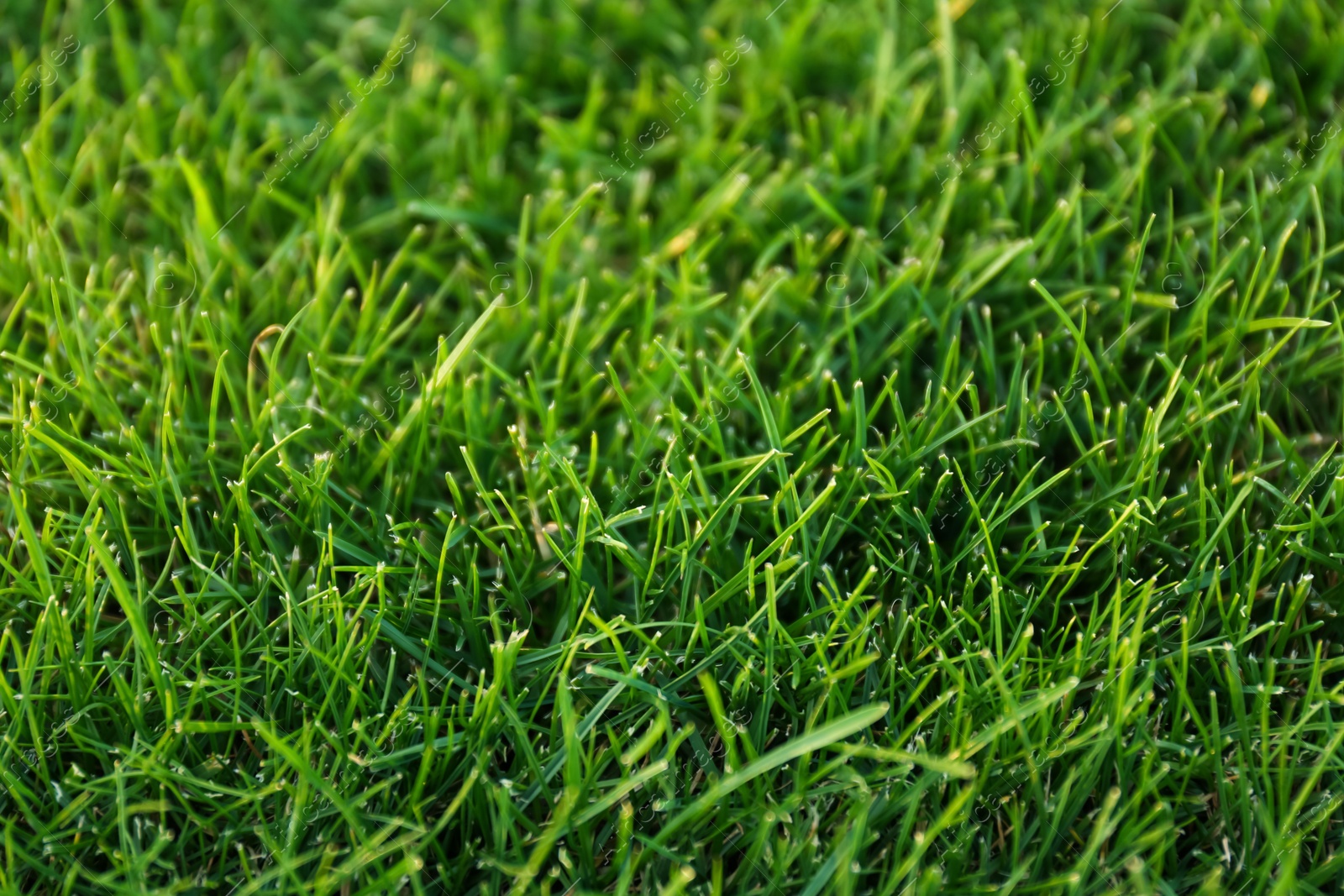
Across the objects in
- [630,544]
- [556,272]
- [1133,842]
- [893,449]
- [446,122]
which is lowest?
[1133,842]

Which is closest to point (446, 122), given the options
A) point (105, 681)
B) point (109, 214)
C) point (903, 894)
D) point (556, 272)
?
point (556, 272)

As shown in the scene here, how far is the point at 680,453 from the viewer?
1.93 metres

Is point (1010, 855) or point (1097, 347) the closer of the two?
point (1010, 855)

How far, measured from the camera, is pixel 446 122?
2.64 m

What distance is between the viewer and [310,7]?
2953mm

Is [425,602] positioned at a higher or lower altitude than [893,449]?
higher

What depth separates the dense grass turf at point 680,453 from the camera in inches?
65.6

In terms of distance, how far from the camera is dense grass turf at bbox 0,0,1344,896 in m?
1.67

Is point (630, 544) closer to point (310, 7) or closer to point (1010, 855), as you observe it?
point (1010, 855)

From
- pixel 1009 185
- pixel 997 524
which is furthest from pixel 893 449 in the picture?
pixel 1009 185

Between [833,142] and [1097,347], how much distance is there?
0.78 meters

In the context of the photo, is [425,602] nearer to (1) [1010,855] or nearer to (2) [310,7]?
(1) [1010,855]

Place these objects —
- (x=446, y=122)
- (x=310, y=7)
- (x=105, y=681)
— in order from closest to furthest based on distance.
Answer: (x=105, y=681), (x=446, y=122), (x=310, y=7)

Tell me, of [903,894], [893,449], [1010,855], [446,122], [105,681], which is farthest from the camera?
[446,122]
